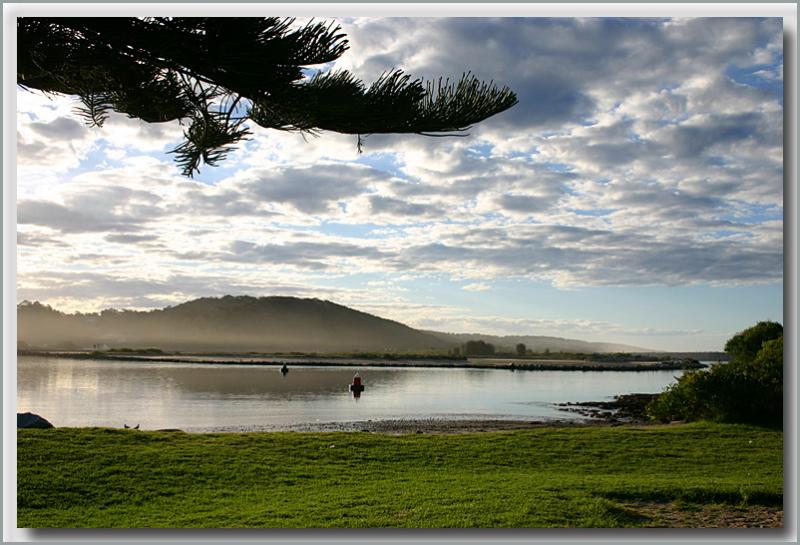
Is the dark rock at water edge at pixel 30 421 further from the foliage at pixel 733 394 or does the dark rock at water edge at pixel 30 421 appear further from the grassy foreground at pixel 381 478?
the foliage at pixel 733 394

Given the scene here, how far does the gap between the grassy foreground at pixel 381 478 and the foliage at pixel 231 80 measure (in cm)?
309

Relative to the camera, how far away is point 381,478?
25.5ft

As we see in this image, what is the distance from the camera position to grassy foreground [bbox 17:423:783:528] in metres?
5.98

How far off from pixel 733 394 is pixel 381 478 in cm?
812

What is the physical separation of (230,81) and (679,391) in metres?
12.3

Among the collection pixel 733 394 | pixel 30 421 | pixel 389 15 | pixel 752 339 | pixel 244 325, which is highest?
pixel 389 15

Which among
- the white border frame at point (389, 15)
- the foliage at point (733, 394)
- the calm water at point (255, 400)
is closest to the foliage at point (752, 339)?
the calm water at point (255, 400)

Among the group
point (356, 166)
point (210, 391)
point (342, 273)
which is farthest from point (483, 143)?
point (210, 391)

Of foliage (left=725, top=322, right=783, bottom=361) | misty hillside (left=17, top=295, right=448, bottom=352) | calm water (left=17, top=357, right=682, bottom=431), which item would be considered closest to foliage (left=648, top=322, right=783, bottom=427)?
foliage (left=725, top=322, right=783, bottom=361)

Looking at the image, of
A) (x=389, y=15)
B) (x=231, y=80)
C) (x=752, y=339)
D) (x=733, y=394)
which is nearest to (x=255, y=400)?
(x=733, y=394)

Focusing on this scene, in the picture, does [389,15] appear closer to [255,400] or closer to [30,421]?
[30,421]

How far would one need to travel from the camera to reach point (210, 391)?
25.0 m

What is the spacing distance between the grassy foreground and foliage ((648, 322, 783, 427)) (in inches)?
56.5

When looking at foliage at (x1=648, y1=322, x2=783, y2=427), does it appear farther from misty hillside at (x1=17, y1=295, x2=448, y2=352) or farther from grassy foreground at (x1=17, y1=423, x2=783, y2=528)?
misty hillside at (x1=17, y1=295, x2=448, y2=352)
